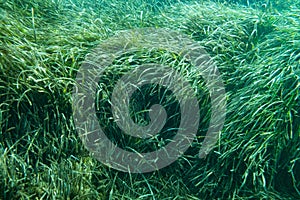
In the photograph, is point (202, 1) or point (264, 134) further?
point (202, 1)

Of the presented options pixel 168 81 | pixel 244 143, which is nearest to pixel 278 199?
pixel 244 143

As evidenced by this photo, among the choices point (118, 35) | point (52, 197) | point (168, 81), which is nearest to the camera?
point (52, 197)

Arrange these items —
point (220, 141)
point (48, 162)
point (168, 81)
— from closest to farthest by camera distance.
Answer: point (48, 162) < point (220, 141) < point (168, 81)

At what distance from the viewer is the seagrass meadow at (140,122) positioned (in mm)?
2211

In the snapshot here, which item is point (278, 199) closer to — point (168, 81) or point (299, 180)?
point (299, 180)

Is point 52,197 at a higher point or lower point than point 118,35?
lower

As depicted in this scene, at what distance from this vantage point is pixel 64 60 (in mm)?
2545

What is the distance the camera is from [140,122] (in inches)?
98.6

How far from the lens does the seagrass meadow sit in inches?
87.0

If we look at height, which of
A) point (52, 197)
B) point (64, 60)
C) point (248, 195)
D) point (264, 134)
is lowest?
point (248, 195)

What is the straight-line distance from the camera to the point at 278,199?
7.48 ft

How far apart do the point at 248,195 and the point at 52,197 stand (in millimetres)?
1168

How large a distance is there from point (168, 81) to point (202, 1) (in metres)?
1.54

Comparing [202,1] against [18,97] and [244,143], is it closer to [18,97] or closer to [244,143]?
[244,143]
